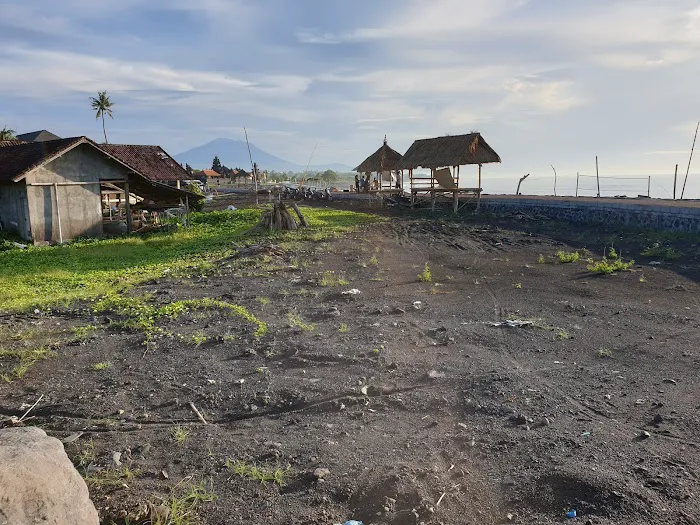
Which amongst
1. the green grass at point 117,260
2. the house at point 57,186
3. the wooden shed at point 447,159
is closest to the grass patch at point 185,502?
the green grass at point 117,260

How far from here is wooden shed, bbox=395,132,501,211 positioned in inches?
1117

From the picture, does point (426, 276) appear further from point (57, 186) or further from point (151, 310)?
point (57, 186)

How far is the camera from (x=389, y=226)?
22906mm

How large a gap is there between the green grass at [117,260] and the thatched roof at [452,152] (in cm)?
681

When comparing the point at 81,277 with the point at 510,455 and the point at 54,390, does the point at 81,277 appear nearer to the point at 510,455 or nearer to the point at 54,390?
the point at 54,390

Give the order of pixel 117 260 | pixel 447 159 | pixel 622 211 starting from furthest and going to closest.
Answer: pixel 447 159
pixel 622 211
pixel 117 260

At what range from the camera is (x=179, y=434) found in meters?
5.26

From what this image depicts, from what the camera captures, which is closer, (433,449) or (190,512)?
(190,512)

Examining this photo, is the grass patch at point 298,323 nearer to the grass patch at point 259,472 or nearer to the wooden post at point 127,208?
the grass patch at point 259,472

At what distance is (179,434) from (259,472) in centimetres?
107

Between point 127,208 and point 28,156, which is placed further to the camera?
point 127,208

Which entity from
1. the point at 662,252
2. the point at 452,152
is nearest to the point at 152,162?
the point at 452,152

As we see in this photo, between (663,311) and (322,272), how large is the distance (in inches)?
281

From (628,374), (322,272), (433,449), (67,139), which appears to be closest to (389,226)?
(322,272)
